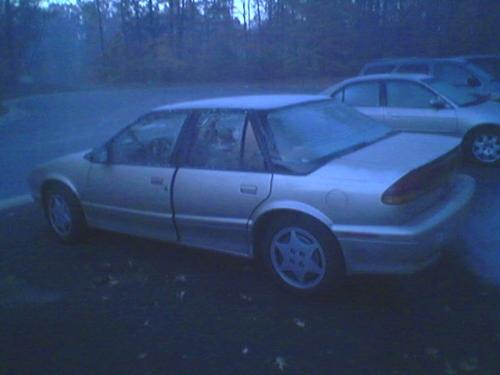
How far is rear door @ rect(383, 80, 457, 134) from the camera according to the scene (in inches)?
320

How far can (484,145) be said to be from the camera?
8.03 metres

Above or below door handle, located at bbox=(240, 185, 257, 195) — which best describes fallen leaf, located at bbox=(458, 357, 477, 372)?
below

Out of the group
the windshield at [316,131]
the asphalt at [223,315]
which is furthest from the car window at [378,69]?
the windshield at [316,131]

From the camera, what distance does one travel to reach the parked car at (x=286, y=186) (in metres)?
3.85

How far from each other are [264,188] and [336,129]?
95 centimetres

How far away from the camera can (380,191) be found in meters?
3.75

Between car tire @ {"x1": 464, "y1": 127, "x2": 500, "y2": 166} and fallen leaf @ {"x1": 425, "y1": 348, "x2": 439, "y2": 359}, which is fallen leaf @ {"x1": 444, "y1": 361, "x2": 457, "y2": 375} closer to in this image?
fallen leaf @ {"x1": 425, "y1": 348, "x2": 439, "y2": 359}

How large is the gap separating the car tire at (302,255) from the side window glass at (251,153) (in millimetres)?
438

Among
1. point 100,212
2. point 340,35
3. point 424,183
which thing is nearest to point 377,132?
point 424,183

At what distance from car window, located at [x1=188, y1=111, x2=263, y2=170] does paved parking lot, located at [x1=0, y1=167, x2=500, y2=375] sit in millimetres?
1006

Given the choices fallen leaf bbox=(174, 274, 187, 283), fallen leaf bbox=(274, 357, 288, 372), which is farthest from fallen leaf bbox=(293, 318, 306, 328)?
fallen leaf bbox=(174, 274, 187, 283)

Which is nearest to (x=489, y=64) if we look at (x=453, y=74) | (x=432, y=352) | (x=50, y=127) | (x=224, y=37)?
(x=453, y=74)

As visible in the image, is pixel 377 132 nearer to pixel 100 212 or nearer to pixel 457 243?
pixel 457 243

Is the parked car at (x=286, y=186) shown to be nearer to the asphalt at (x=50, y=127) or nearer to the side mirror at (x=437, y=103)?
the side mirror at (x=437, y=103)
